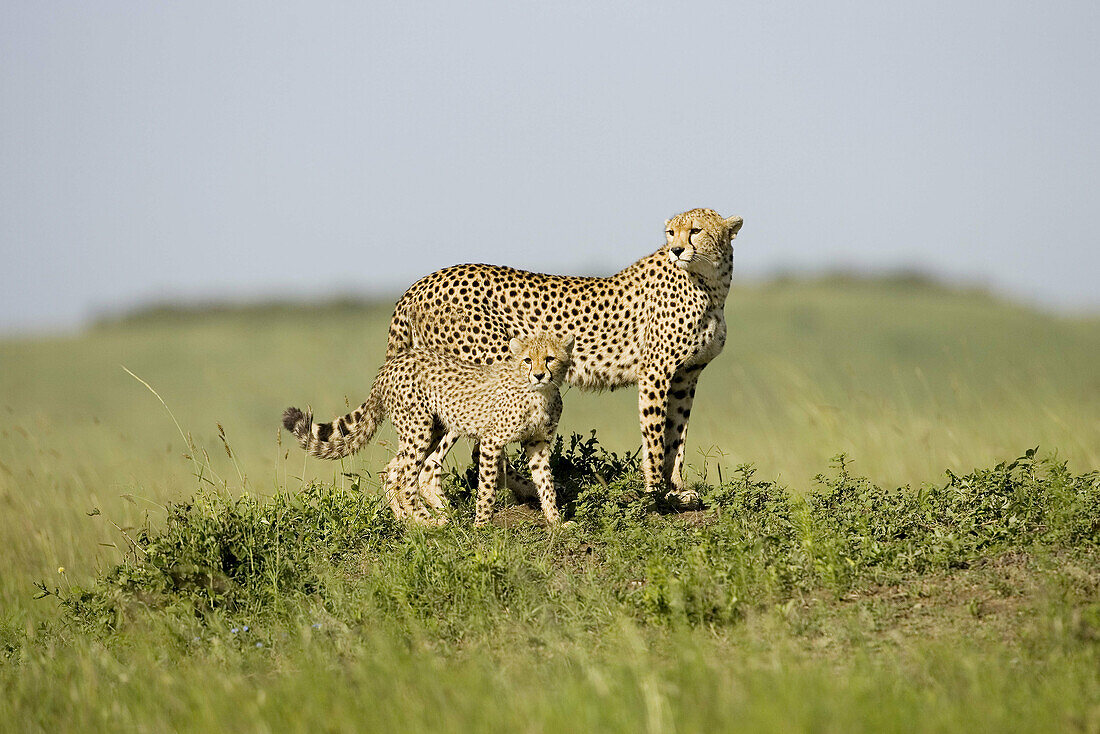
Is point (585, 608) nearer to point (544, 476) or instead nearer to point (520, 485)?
point (544, 476)

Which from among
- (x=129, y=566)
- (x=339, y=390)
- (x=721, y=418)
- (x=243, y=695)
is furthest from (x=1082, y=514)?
(x=339, y=390)

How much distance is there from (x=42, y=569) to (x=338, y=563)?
2.50m

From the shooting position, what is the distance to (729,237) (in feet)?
20.8

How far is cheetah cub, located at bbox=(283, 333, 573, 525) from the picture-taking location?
5.89m

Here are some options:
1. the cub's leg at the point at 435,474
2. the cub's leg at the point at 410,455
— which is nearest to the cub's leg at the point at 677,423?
the cub's leg at the point at 435,474

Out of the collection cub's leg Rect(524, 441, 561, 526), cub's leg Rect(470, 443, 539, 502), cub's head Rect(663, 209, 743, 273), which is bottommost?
cub's leg Rect(470, 443, 539, 502)

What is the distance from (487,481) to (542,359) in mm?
643

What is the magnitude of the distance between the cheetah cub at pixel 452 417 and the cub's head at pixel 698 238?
716mm

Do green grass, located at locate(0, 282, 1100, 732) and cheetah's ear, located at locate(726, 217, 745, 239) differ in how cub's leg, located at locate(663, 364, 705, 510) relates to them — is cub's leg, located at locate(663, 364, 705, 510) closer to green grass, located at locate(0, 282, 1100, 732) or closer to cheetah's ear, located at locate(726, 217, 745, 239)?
green grass, located at locate(0, 282, 1100, 732)

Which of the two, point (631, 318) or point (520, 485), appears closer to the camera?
point (520, 485)

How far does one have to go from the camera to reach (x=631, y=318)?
21.3 ft

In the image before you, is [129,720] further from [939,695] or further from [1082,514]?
[1082,514]

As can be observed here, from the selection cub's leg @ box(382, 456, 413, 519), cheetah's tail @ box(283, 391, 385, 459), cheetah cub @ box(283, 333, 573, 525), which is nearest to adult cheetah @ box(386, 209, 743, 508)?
cheetah cub @ box(283, 333, 573, 525)

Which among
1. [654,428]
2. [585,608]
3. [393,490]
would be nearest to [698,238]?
[654,428]
